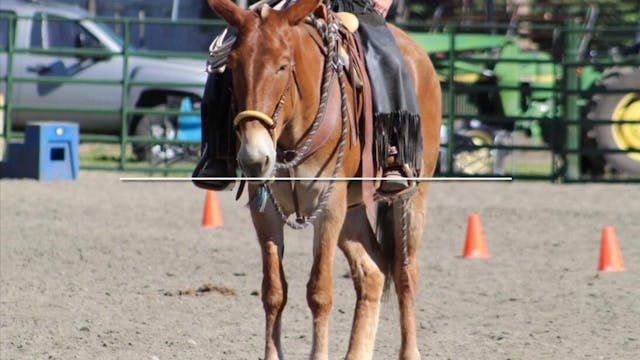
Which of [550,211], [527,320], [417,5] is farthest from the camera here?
[417,5]

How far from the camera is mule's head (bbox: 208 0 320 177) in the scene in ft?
17.8

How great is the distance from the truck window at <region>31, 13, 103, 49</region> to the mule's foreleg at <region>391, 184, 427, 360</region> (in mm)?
11459

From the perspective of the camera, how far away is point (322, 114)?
6004 millimetres

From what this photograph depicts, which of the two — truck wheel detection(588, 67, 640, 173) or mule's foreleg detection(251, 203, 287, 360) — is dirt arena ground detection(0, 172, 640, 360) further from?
truck wheel detection(588, 67, 640, 173)

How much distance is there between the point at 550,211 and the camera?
13.5 m

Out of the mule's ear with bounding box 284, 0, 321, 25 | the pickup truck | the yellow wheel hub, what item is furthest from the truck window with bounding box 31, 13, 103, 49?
the mule's ear with bounding box 284, 0, 321, 25

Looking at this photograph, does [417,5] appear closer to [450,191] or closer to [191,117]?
[191,117]

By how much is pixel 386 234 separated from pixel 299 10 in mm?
1689

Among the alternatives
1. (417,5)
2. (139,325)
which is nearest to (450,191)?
(139,325)

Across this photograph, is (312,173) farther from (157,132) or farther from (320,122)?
(157,132)

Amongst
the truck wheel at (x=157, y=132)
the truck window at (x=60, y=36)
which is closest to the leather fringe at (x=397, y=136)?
the truck wheel at (x=157, y=132)

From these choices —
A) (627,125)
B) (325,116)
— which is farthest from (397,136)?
(627,125)

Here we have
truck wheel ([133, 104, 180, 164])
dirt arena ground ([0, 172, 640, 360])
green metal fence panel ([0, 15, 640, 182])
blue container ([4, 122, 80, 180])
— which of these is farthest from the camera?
truck wheel ([133, 104, 180, 164])

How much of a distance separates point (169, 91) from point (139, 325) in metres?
10.8
